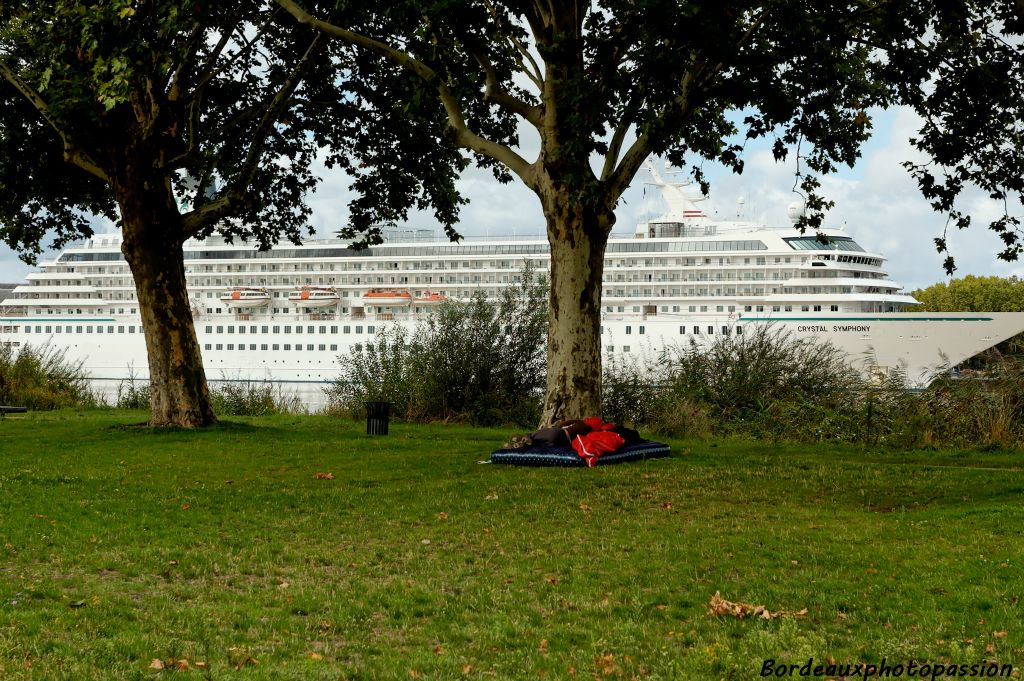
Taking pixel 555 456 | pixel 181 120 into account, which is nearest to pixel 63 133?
pixel 181 120

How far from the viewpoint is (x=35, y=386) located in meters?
21.0

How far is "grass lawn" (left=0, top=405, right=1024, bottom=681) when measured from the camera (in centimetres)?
395

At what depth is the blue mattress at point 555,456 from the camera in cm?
989

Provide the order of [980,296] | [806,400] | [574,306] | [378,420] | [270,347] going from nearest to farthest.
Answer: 1. [574,306]
2. [378,420]
3. [806,400]
4. [270,347]
5. [980,296]

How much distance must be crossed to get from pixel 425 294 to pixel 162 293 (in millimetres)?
30638

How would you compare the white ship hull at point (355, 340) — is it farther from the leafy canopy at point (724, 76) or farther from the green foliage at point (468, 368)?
the leafy canopy at point (724, 76)

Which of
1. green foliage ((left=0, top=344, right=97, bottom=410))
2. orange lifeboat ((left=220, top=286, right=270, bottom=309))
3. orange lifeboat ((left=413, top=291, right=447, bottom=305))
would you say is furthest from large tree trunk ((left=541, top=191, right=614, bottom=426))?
orange lifeboat ((left=220, top=286, right=270, bottom=309))

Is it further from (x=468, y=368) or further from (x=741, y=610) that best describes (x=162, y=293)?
(x=741, y=610)

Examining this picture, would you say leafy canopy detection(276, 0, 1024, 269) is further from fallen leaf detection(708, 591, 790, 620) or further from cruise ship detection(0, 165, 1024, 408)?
cruise ship detection(0, 165, 1024, 408)

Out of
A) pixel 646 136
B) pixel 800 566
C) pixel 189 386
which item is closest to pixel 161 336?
pixel 189 386

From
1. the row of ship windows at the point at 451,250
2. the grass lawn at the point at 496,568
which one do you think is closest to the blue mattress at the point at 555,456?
the grass lawn at the point at 496,568

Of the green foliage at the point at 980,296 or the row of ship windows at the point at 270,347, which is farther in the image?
the green foliage at the point at 980,296

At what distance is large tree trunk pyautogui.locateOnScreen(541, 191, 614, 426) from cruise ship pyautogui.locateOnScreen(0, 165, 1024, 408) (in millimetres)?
25172

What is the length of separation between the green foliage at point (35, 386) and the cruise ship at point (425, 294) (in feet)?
45.1
